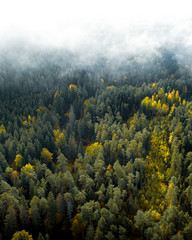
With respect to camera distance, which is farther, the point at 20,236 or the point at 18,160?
the point at 18,160

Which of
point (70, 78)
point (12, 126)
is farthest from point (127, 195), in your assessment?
point (70, 78)

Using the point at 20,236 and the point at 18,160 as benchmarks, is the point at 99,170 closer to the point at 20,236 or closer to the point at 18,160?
the point at 20,236

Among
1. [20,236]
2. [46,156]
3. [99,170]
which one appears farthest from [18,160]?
[20,236]

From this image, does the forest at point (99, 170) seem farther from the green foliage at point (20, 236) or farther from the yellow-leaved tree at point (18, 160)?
the yellow-leaved tree at point (18, 160)

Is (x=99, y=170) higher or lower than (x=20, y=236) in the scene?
higher

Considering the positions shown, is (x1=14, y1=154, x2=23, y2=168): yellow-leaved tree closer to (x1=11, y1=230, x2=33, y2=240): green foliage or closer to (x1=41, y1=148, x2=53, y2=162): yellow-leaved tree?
(x1=41, y1=148, x2=53, y2=162): yellow-leaved tree

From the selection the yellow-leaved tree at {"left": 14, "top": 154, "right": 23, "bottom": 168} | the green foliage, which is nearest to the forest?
the green foliage

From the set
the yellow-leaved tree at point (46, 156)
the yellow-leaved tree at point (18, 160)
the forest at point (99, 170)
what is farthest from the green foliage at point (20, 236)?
the yellow-leaved tree at point (46, 156)

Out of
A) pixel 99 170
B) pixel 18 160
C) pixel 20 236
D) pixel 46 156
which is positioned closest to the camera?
pixel 20 236

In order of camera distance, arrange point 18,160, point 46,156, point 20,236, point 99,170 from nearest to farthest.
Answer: point 20,236, point 99,170, point 18,160, point 46,156
